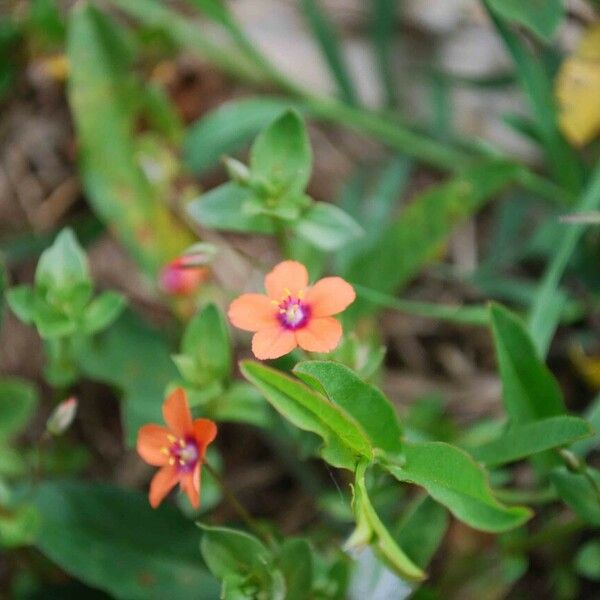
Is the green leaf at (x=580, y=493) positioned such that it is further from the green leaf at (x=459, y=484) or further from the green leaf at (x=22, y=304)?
the green leaf at (x=22, y=304)

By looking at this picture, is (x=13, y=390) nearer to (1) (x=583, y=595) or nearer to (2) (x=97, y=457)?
(2) (x=97, y=457)

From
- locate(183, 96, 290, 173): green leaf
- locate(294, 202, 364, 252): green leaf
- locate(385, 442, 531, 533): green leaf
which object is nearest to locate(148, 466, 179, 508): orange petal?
locate(385, 442, 531, 533): green leaf

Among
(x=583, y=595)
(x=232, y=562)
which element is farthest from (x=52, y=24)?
(x=583, y=595)

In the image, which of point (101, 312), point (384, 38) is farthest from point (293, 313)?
point (384, 38)

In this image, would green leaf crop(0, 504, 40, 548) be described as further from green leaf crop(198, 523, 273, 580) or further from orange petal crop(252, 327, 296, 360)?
orange petal crop(252, 327, 296, 360)

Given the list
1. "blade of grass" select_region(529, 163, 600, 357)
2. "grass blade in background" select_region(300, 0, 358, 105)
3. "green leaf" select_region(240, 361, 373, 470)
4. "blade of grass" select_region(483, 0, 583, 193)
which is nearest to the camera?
"green leaf" select_region(240, 361, 373, 470)
